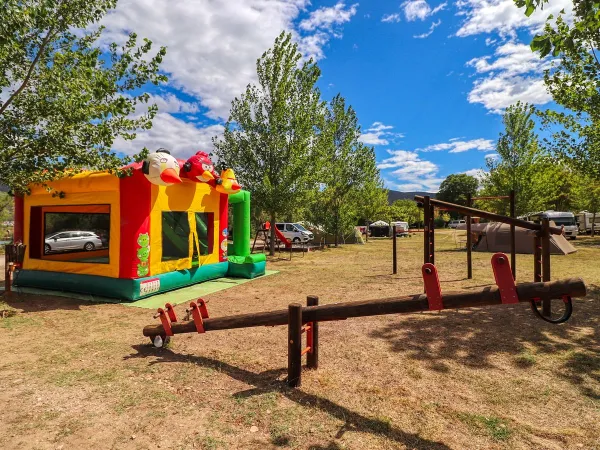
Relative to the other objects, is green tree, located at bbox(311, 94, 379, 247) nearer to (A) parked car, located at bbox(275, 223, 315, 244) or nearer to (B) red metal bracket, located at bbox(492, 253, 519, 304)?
(A) parked car, located at bbox(275, 223, 315, 244)

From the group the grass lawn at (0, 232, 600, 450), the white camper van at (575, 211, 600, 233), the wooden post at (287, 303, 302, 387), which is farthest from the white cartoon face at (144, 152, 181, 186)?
the white camper van at (575, 211, 600, 233)

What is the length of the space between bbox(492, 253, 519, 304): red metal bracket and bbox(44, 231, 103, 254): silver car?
10753mm

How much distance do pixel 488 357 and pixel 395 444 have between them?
2421 millimetres

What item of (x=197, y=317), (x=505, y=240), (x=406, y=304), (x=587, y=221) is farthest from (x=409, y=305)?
(x=587, y=221)

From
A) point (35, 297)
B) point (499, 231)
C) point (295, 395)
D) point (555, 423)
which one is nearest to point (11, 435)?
point (295, 395)

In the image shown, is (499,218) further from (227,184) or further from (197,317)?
(227,184)

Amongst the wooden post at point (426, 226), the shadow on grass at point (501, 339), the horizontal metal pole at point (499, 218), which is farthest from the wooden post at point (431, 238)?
the shadow on grass at point (501, 339)

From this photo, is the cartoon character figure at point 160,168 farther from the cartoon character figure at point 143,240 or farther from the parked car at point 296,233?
the parked car at point 296,233

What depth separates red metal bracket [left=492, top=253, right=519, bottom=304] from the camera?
2773 mm

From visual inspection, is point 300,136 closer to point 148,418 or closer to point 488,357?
→ point 488,357

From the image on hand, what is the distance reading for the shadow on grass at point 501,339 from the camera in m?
4.21

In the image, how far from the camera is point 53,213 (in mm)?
9992

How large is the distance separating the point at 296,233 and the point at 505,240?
546 inches

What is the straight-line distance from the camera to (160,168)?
767 cm
